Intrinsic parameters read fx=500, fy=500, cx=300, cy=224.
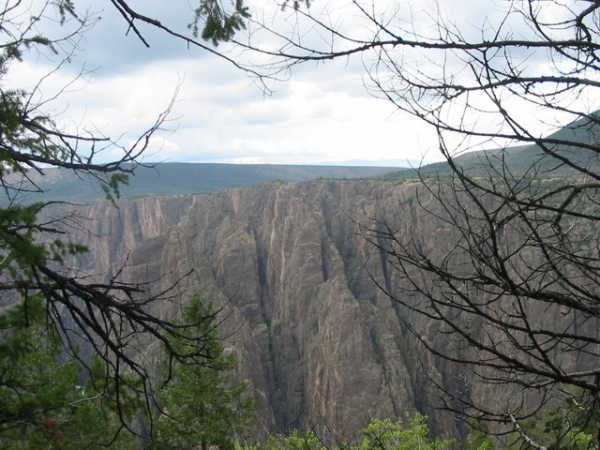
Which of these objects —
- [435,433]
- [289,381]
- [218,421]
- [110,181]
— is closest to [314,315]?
[289,381]

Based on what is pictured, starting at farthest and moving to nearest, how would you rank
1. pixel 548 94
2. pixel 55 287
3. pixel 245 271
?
pixel 245 271, pixel 55 287, pixel 548 94

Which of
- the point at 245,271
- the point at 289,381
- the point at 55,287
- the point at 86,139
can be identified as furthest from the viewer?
the point at 245,271

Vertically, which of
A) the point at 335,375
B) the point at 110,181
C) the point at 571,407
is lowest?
the point at 335,375

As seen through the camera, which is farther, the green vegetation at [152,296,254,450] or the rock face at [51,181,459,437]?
the rock face at [51,181,459,437]

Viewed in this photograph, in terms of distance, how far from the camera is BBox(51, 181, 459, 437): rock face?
45.6 metres

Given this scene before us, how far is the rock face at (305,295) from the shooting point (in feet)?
149

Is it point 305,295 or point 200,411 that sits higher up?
point 200,411

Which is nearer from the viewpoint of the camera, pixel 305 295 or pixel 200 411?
pixel 200 411

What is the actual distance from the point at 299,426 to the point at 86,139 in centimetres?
4959

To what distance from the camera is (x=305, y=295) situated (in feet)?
195

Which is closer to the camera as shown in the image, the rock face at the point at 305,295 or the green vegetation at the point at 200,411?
the green vegetation at the point at 200,411

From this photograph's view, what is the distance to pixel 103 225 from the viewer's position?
9694cm

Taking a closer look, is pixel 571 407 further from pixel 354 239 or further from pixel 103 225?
pixel 103 225

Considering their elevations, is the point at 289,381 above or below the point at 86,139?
below
